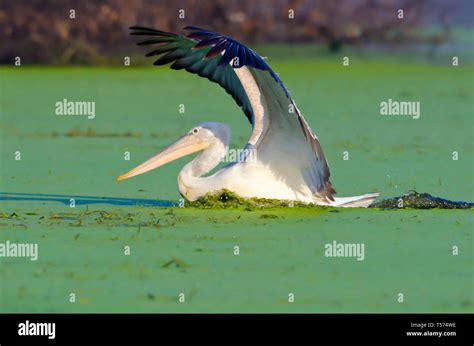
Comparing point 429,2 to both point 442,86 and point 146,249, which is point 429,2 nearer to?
point 442,86

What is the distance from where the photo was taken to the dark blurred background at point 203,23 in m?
20.2

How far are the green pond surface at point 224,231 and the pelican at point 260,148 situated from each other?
0.15 m

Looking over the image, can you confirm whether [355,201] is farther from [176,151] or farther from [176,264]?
[176,264]

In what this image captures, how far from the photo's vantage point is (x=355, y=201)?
346 inches

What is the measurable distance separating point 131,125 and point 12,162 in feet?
10.2

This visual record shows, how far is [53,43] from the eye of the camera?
2031 centimetres

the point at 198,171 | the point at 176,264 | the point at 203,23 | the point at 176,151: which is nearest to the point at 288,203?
the point at 198,171

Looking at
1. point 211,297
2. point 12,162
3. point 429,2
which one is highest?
point 429,2

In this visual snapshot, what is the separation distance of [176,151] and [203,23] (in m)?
12.5

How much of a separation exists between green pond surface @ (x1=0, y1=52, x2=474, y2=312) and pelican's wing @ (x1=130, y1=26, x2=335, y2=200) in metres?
0.24

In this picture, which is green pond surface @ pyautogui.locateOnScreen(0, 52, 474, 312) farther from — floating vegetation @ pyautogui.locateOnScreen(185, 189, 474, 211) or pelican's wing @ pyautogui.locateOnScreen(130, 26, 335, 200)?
pelican's wing @ pyautogui.locateOnScreen(130, 26, 335, 200)

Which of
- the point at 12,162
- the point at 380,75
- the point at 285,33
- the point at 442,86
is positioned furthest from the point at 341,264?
the point at 285,33

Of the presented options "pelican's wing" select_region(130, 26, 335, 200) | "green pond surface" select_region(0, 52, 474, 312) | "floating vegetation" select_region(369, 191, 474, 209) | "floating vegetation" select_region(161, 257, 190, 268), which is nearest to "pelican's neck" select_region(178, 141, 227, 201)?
"green pond surface" select_region(0, 52, 474, 312)

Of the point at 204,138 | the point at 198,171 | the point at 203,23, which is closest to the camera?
the point at 198,171
